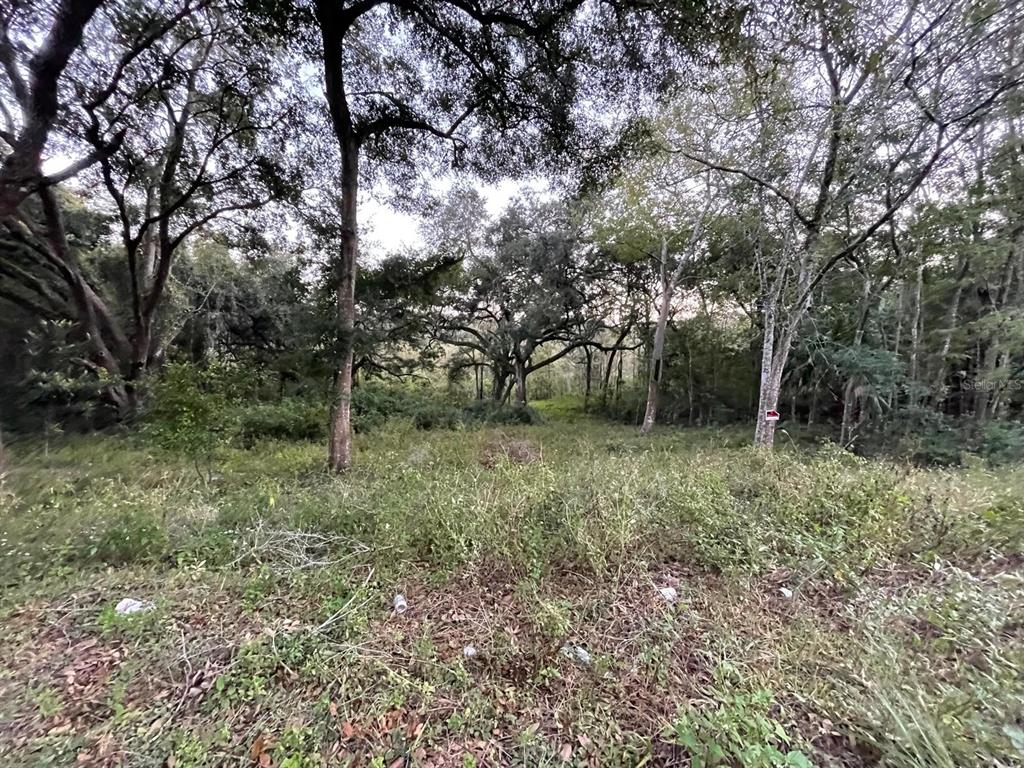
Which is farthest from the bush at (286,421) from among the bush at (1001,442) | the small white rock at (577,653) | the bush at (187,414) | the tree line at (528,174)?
the bush at (1001,442)

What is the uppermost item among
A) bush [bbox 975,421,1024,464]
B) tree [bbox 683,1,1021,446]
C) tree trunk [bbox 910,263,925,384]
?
tree [bbox 683,1,1021,446]

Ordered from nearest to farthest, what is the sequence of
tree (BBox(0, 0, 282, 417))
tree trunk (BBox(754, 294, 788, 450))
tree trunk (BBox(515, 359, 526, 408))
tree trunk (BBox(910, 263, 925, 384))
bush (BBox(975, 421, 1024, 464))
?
tree (BBox(0, 0, 282, 417))
bush (BBox(975, 421, 1024, 464))
tree trunk (BBox(754, 294, 788, 450))
tree trunk (BBox(910, 263, 925, 384))
tree trunk (BBox(515, 359, 526, 408))

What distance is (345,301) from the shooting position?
5.07 meters

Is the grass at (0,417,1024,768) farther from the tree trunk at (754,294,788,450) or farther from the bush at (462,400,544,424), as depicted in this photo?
the bush at (462,400,544,424)

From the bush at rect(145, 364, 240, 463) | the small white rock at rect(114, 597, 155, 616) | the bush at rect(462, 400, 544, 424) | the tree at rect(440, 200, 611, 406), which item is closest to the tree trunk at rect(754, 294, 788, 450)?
the tree at rect(440, 200, 611, 406)

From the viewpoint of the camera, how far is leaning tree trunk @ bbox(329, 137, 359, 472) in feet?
16.3

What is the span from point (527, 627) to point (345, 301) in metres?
4.58

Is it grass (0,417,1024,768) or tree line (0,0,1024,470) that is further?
tree line (0,0,1024,470)

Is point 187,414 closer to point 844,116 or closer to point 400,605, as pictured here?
point 400,605

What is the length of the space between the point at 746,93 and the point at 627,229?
475cm

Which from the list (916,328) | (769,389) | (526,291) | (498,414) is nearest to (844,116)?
(769,389)

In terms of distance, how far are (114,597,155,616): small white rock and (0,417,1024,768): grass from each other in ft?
0.20

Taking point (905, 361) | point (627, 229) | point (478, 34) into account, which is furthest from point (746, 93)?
point (905, 361)

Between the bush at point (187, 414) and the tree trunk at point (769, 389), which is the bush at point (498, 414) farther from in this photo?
the bush at point (187, 414)
